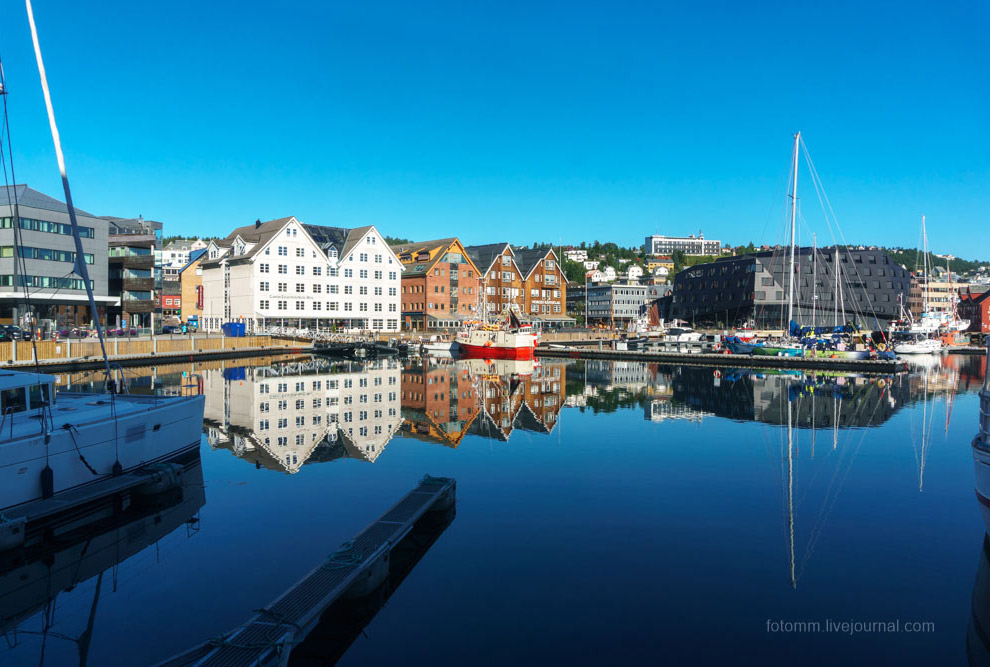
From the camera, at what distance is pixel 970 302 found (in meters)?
131

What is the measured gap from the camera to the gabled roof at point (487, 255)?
103938 millimetres

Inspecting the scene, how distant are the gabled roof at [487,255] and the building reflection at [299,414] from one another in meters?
54.0

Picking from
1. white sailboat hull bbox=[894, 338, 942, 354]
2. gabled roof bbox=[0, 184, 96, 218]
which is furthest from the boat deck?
white sailboat hull bbox=[894, 338, 942, 354]

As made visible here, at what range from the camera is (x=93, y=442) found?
1652cm

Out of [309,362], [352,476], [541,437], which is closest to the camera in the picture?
[352,476]

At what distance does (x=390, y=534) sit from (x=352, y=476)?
7.75 metres

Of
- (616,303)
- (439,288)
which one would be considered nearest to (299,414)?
(439,288)

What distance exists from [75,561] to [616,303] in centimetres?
12060

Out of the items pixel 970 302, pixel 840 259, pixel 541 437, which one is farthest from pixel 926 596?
pixel 970 302

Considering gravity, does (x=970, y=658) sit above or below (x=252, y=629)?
below

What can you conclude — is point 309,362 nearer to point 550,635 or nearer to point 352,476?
point 352,476

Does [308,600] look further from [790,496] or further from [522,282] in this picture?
[522,282]

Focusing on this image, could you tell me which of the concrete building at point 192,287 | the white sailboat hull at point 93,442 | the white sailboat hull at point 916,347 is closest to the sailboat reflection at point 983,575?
the white sailboat hull at point 93,442

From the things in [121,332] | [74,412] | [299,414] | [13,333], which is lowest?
[299,414]
